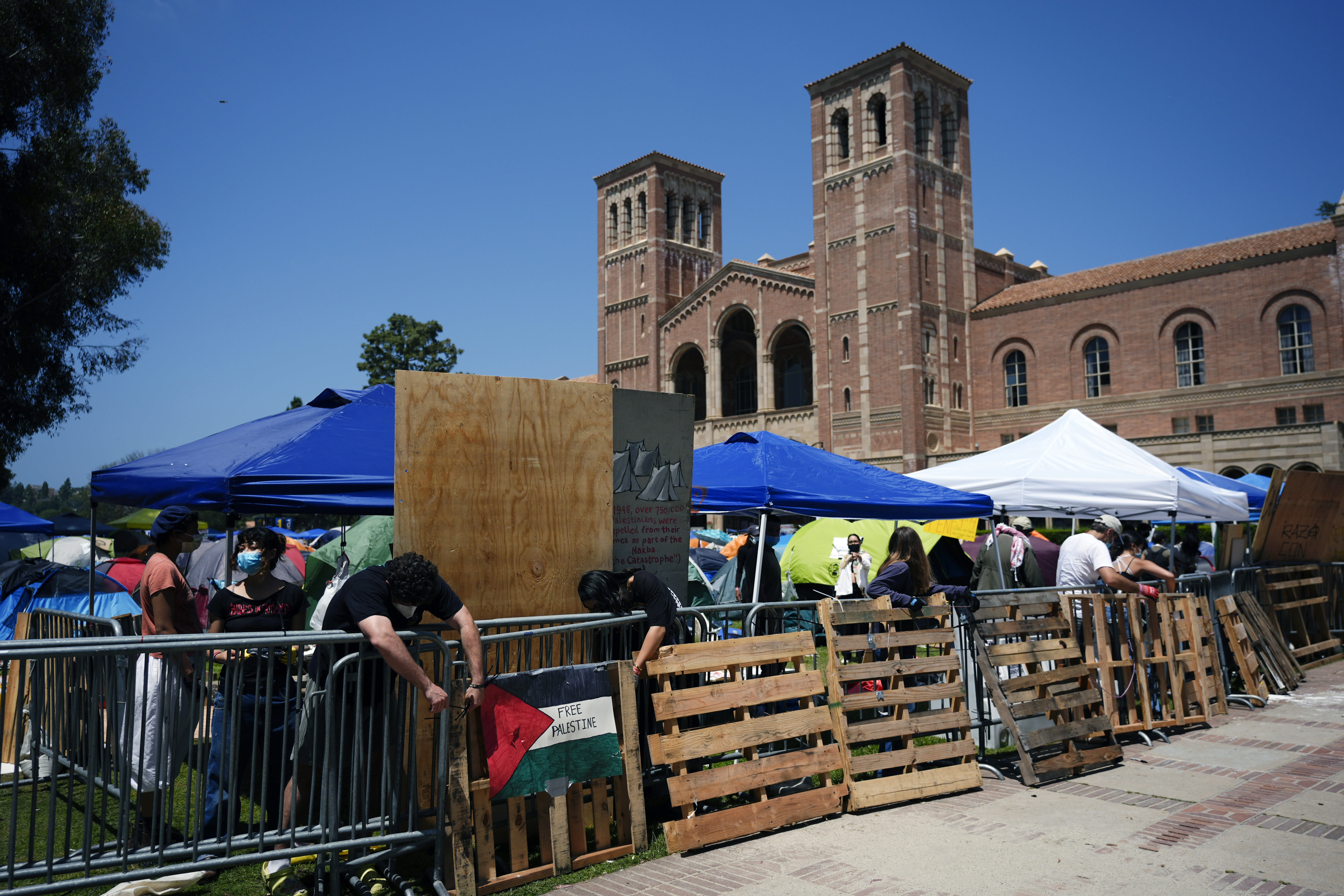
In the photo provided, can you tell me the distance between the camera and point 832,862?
→ 473cm

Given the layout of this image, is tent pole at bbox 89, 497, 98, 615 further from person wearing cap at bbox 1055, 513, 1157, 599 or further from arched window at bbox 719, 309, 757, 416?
arched window at bbox 719, 309, 757, 416

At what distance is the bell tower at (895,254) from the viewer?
Result: 130ft

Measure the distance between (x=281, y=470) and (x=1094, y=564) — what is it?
285 inches

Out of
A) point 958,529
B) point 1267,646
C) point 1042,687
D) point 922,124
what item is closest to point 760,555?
point 1042,687

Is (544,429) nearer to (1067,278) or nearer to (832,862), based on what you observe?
(832,862)

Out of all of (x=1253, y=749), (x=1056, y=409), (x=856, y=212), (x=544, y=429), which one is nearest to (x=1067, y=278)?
(x=1056, y=409)

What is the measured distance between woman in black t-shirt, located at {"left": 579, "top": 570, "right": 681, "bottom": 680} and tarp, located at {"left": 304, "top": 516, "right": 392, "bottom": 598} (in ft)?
17.7

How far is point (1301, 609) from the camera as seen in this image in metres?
11.5

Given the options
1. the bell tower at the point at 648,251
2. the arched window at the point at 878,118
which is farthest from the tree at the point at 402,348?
the arched window at the point at 878,118

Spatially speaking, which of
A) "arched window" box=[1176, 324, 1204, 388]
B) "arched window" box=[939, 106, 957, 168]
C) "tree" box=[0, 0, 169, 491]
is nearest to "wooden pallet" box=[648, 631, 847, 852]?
"tree" box=[0, 0, 169, 491]

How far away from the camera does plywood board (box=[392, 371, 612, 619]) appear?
498cm

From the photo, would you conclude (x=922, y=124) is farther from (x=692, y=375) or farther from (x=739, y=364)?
(x=692, y=375)

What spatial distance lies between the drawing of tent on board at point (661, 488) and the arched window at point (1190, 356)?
36.9m

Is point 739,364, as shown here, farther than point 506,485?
Yes
